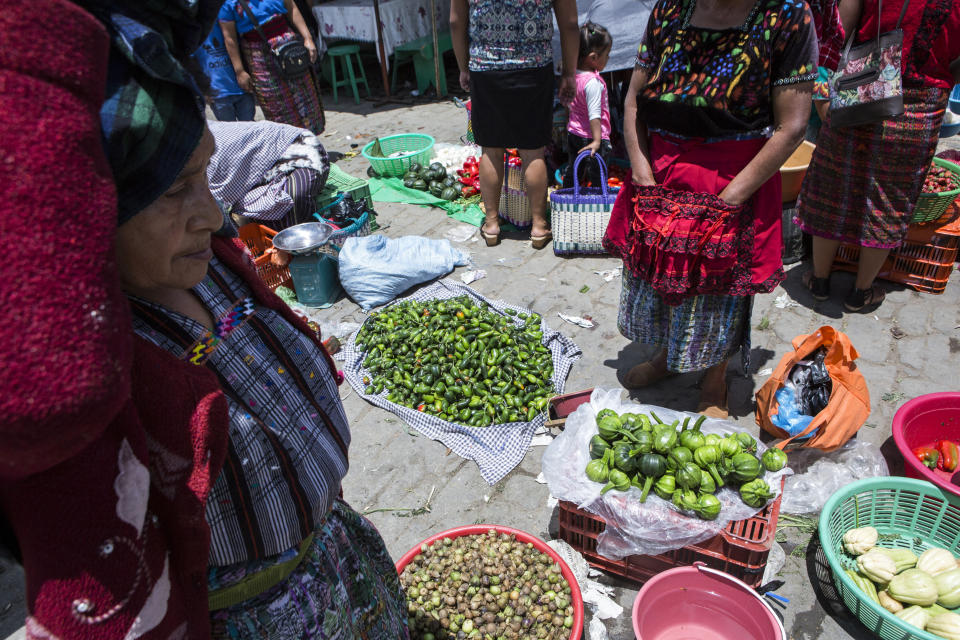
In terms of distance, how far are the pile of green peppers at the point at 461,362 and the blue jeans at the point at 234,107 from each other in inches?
146

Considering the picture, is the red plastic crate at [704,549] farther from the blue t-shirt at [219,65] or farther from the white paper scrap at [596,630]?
the blue t-shirt at [219,65]

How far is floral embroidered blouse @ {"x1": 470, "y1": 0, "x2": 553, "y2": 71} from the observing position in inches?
178

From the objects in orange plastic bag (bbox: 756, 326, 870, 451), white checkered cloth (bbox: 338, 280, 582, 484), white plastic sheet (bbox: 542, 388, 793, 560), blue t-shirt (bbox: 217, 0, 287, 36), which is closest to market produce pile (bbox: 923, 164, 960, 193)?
orange plastic bag (bbox: 756, 326, 870, 451)

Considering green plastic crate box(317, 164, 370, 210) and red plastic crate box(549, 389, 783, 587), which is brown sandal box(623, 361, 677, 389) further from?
green plastic crate box(317, 164, 370, 210)

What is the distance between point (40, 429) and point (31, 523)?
9.5 inches

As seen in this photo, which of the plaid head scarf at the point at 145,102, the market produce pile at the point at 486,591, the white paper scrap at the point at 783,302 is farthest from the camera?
the white paper scrap at the point at 783,302

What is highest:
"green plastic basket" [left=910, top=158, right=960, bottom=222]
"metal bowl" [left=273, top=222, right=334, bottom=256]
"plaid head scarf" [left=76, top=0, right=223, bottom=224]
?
"plaid head scarf" [left=76, top=0, right=223, bottom=224]

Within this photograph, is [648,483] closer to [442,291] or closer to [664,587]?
[664,587]

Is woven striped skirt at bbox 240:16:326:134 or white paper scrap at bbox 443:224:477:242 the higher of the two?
woven striped skirt at bbox 240:16:326:134

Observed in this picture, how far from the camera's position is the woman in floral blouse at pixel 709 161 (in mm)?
2533

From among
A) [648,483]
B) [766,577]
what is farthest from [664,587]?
[766,577]

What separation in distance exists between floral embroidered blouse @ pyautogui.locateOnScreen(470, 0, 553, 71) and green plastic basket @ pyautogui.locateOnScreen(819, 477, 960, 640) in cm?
373

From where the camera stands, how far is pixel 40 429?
566 mm

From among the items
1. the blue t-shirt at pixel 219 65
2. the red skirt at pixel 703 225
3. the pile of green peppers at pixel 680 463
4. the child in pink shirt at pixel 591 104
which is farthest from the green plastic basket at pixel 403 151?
the pile of green peppers at pixel 680 463
